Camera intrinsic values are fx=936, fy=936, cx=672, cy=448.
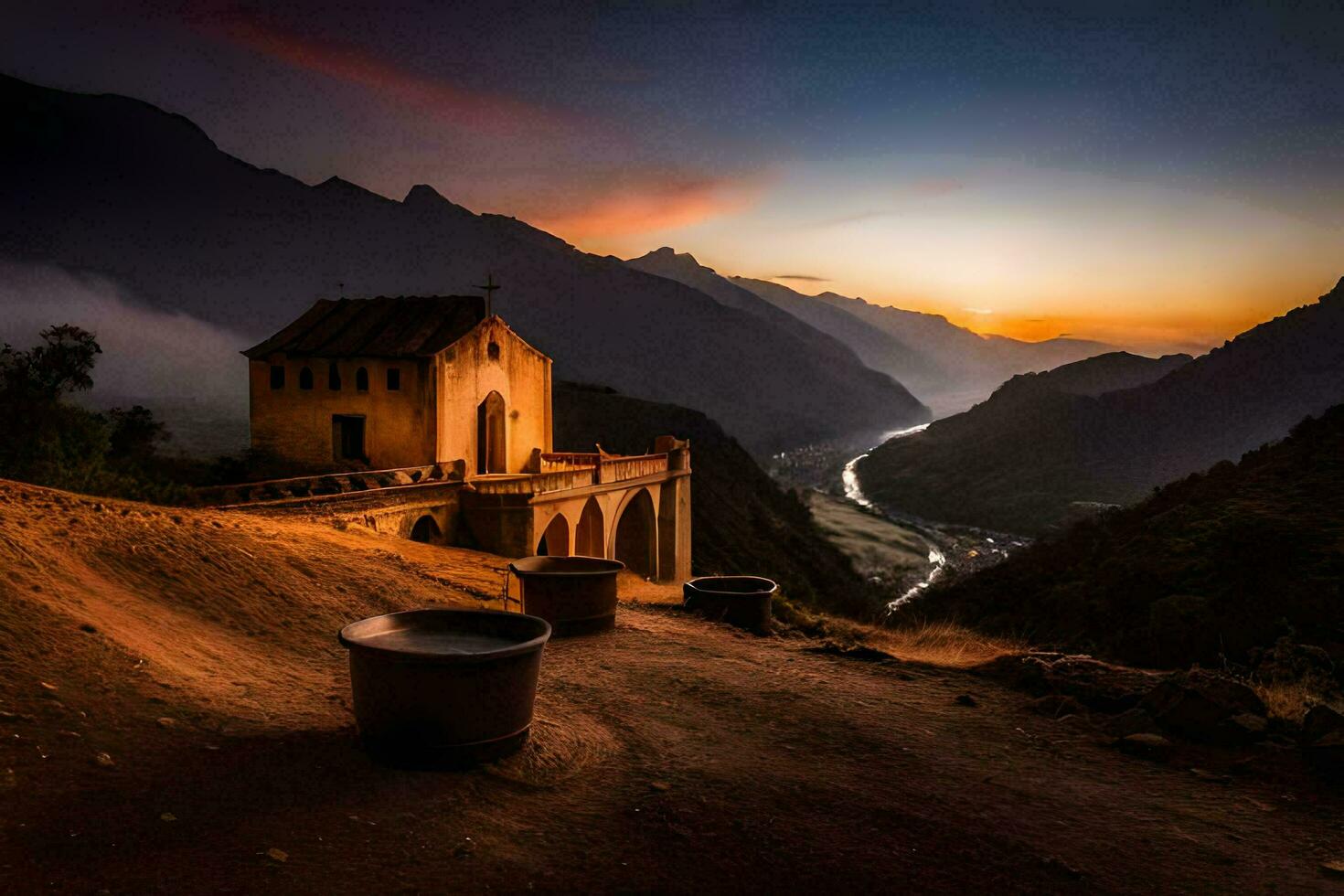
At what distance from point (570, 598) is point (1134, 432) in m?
109

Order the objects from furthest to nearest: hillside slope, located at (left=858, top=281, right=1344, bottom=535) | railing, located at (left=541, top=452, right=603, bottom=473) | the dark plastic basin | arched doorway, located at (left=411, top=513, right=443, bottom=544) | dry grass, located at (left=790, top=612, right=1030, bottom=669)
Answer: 1. hillside slope, located at (left=858, top=281, right=1344, bottom=535)
2. railing, located at (left=541, top=452, right=603, bottom=473)
3. arched doorway, located at (left=411, top=513, right=443, bottom=544)
4. dry grass, located at (left=790, top=612, right=1030, bottom=669)
5. the dark plastic basin

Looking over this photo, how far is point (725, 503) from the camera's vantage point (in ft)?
238

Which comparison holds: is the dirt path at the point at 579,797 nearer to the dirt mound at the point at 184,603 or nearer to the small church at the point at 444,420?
the dirt mound at the point at 184,603

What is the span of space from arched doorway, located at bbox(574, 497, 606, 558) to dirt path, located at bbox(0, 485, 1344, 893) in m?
19.2

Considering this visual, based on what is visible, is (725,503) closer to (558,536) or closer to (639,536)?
(639,536)

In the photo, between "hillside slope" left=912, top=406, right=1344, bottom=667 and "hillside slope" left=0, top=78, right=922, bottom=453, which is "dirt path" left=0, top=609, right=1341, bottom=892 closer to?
"hillside slope" left=912, top=406, right=1344, bottom=667

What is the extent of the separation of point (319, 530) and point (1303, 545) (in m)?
22.5

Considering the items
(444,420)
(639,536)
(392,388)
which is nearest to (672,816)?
(444,420)

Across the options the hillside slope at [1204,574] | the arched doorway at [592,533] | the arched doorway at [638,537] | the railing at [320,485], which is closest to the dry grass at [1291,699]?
the hillside slope at [1204,574]

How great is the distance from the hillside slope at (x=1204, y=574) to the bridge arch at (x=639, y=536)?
35.2 ft

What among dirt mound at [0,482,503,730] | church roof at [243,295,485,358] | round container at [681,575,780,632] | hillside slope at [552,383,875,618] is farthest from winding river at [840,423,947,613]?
dirt mound at [0,482,503,730]

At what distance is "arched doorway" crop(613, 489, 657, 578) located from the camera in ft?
113

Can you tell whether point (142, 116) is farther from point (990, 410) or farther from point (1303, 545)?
point (1303, 545)

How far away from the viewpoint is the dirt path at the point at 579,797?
17.7 feet
